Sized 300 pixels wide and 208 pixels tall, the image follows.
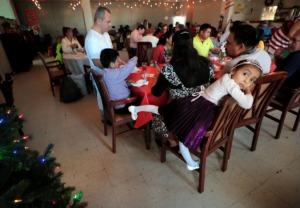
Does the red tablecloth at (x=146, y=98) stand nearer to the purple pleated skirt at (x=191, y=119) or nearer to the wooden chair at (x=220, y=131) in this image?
the purple pleated skirt at (x=191, y=119)

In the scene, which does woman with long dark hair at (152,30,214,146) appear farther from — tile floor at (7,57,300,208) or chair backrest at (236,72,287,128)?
tile floor at (7,57,300,208)

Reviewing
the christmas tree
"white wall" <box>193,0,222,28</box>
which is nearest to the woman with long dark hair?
the christmas tree

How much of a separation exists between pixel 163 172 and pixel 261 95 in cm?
117

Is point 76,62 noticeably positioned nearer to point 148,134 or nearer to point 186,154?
point 148,134

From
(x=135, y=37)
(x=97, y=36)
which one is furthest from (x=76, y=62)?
(x=97, y=36)

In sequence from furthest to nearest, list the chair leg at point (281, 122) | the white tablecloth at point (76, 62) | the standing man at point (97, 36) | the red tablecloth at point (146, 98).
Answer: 1. the white tablecloth at point (76, 62)
2. the standing man at point (97, 36)
3. the chair leg at point (281, 122)
4. the red tablecloth at point (146, 98)

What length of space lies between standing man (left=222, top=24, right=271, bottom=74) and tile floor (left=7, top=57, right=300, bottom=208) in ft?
3.13

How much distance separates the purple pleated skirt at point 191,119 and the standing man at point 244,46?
1.80 ft

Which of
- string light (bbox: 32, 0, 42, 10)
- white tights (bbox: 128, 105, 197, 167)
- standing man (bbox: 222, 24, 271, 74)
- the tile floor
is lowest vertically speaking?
the tile floor

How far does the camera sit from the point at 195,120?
1303 mm

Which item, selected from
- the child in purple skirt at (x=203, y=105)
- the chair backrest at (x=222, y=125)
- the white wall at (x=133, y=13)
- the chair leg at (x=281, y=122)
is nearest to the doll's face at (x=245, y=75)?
the child in purple skirt at (x=203, y=105)

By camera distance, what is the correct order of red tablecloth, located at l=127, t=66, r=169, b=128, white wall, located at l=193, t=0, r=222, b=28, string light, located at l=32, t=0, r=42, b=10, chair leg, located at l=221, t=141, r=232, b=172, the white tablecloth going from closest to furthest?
chair leg, located at l=221, t=141, r=232, b=172 < red tablecloth, located at l=127, t=66, r=169, b=128 < the white tablecloth < string light, located at l=32, t=0, r=42, b=10 < white wall, located at l=193, t=0, r=222, b=28

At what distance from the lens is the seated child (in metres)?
1.72

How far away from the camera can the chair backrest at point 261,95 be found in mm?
1412
